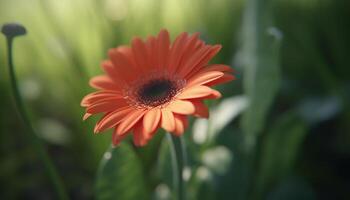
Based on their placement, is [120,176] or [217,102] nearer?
[120,176]

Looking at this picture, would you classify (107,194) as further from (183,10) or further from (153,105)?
(183,10)

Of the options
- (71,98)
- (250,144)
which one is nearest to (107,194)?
(250,144)

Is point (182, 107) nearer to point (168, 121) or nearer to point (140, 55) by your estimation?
point (168, 121)

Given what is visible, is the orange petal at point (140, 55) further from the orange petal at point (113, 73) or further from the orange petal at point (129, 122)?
the orange petal at point (129, 122)

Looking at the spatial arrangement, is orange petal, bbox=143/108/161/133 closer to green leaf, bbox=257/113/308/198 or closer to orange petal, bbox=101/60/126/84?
orange petal, bbox=101/60/126/84

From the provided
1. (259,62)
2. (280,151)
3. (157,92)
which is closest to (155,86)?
(157,92)

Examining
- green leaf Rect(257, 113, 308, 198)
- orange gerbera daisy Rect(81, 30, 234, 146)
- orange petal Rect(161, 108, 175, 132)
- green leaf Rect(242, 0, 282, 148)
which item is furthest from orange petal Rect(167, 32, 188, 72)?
green leaf Rect(257, 113, 308, 198)
